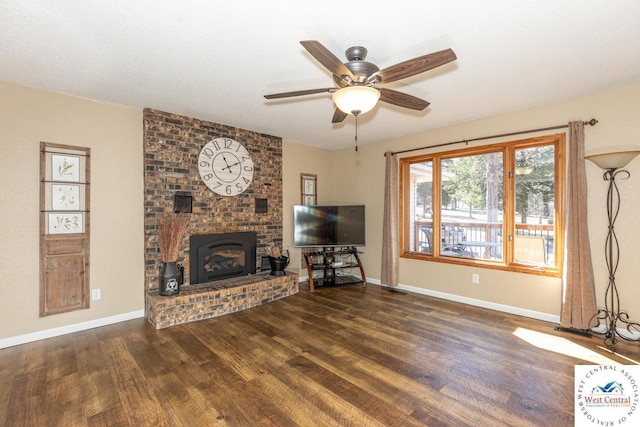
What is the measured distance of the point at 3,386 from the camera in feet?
7.05

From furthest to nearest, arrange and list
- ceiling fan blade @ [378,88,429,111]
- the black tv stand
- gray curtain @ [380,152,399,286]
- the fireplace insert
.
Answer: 1. the black tv stand
2. gray curtain @ [380,152,399,286]
3. the fireplace insert
4. ceiling fan blade @ [378,88,429,111]

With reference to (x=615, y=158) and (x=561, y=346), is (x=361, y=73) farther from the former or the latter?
(x=561, y=346)

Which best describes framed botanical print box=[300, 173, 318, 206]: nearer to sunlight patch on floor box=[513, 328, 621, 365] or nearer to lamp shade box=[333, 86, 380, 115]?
lamp shade box=[333, 86, 380, 115]

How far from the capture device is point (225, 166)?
425 cm

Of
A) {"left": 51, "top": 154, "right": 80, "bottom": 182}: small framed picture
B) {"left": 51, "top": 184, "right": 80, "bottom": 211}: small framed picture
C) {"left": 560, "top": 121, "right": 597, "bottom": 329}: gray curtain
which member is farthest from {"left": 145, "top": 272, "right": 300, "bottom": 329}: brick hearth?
{"left": 560, "top": 121, "right": 597, "bottom": 329}: gray curtain

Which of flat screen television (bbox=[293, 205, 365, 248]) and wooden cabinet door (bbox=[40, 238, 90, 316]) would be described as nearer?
Result: wooden cabinet door (bbox=[40, 238, 90, 316])

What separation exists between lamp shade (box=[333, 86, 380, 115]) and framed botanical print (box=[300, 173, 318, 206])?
11.2 feet

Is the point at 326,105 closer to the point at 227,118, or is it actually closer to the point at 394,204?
the point at 227,118

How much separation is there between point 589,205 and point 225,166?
4519 mm

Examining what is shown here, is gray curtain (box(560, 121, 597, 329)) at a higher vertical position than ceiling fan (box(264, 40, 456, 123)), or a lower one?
lower

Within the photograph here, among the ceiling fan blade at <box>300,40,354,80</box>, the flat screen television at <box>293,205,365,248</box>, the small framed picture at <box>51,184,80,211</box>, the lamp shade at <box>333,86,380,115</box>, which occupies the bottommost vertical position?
the flat screen television at <box>293,205,365,248</box>

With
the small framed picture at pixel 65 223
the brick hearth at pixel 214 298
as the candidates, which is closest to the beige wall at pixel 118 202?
the small framed picture at pixel 65 223

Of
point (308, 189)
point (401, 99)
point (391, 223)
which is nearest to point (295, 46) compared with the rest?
point (401, 99)

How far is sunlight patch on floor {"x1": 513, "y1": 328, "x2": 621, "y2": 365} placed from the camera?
2498 mm
